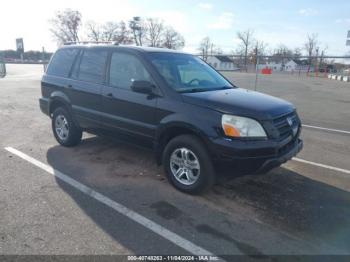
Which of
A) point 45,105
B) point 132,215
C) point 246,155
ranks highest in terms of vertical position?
point 45,105

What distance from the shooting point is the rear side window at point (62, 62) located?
573 cm

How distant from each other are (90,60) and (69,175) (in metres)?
2.01

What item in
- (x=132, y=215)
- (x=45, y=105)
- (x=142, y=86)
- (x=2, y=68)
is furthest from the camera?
(x=2, y=68)

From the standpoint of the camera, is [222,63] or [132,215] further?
[222,63]

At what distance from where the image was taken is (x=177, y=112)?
4.00 metres

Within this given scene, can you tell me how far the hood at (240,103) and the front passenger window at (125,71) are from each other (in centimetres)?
85

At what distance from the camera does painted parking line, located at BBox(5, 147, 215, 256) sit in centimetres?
301

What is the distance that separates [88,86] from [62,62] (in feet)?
3.72

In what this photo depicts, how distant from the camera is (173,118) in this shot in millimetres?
4031

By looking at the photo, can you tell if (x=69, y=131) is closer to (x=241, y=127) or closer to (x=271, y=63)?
(x=241, y=127)

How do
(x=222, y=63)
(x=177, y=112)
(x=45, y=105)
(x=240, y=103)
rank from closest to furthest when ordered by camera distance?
(x=240, y=103)
(x=177, y=112)
(x=45, y=105)
(x=222, y=63)

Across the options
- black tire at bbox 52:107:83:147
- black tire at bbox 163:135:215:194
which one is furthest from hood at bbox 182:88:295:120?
black tire at bbox 52:107:83:147

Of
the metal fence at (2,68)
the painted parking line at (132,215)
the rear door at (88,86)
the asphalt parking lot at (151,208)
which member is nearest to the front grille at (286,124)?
the asphalt parking lot at (151,208)

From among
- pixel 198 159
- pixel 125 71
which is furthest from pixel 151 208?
pixel 125 71
